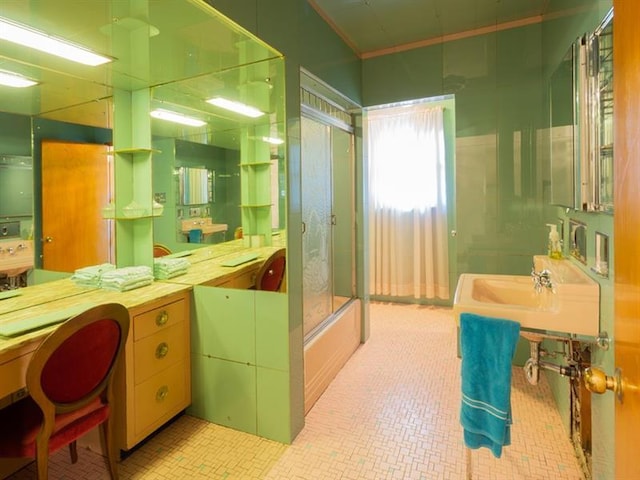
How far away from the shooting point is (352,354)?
10.3 ft

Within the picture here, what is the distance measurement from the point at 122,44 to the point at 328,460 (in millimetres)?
2385

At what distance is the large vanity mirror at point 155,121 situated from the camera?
1.71 metres

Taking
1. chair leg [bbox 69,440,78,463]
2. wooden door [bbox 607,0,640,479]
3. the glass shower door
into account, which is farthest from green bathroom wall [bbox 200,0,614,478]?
chair leg [bbox 69,440,78,463]

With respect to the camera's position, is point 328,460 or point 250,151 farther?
point 250,151

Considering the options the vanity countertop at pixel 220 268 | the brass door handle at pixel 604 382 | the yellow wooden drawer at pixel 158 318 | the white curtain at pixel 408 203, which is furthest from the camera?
the white curtain at pixel 408 203

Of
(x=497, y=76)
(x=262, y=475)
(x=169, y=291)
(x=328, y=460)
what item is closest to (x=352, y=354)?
(x=328, y=460)

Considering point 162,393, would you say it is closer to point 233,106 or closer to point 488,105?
point 233,106

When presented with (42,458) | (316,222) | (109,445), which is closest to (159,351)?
(109,445)

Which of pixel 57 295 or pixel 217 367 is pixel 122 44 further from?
pixel 217 367

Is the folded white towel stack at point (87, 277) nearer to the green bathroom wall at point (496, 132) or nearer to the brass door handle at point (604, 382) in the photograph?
the brass door handle at point (604, 382)

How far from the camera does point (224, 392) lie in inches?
83.5

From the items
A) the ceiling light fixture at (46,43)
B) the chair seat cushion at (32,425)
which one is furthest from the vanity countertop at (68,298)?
the ceiling light fixture at (46,43)

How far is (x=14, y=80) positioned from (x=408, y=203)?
3761mm

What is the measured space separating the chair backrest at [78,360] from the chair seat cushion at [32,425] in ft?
0.20
